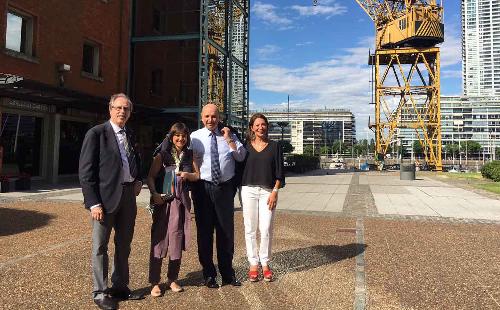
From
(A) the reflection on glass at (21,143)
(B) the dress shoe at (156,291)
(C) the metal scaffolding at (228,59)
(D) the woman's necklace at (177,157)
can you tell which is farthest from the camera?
(C) the metal scaffolding at (228,59)

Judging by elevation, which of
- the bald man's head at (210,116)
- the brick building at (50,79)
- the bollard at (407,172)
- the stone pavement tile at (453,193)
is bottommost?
the stone pavement tile at (453,193)

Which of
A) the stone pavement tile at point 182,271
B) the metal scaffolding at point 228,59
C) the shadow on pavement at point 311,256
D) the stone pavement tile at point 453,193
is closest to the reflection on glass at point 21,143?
the metal scaffolding at point 228,59

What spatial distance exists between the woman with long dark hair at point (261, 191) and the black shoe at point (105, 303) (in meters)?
1.57

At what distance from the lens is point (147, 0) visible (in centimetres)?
2614

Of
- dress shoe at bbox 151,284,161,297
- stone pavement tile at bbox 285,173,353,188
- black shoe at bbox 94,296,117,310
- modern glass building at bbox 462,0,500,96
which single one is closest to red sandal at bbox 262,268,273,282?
dress shoe at bbox 151,284,161,297

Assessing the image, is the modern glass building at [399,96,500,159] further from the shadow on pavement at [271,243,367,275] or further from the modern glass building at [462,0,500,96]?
the shadow on pavement at [271,243,367,275]

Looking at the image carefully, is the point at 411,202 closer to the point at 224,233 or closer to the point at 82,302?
the point at 224,233

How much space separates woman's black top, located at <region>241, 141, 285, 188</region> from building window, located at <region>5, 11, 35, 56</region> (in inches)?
585

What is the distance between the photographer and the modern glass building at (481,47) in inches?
6521

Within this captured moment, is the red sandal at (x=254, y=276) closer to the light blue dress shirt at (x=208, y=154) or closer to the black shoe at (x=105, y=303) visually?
the light blue dress shirt at (x=208, y=154)

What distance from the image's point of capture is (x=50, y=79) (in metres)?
17.2

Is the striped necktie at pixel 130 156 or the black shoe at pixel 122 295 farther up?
the striped necktie at pixel 130 156

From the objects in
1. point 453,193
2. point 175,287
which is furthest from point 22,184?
point 453,193

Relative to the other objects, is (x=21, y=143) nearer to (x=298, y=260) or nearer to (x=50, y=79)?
(x=50, y=79)
